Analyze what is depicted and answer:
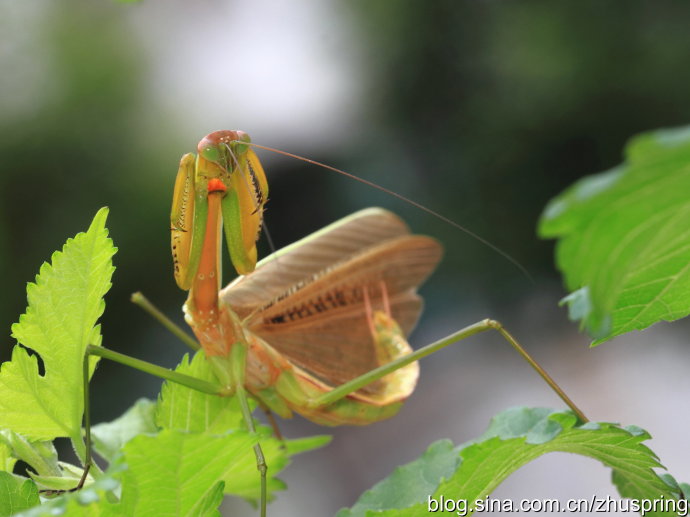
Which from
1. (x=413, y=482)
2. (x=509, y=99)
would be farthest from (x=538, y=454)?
(x=509, y=99)

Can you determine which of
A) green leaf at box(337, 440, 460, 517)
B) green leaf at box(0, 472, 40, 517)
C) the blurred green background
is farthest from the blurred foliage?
green leaf at box(0, 472, 40, 517)

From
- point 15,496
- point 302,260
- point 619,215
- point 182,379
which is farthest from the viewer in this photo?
point 302,260

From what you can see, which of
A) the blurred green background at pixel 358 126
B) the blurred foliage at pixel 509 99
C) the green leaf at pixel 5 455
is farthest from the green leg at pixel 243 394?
the blurred foliage at pixel 509 99

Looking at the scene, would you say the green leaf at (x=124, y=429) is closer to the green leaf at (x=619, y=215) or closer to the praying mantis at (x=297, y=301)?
the praying mantis at (x=297, y=301)

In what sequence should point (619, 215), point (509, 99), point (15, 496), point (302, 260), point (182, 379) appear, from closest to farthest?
point (619, 215), point (15, 496), point (182, 379), point (302, 260), point (509, 99)

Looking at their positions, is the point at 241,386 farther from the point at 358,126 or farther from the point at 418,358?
the point at 358,126

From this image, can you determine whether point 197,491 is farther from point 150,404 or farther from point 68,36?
point 68,36
